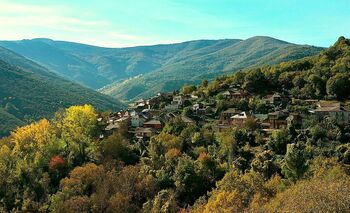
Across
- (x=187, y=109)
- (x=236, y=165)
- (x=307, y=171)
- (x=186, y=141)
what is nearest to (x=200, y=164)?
(x=236, y=165)

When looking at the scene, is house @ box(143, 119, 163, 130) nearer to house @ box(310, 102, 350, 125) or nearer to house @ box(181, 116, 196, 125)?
house @ box(181, 116, 196, 125)

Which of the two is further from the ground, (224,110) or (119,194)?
(224,110)

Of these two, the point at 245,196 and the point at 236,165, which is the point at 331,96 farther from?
the point at 245,196

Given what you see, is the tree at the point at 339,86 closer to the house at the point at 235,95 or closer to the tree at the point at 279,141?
the house at the point at 235,95

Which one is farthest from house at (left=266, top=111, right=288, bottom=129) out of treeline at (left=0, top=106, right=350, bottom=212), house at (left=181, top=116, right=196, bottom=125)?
house at (left=181, top=116, right=196, bottom=125)

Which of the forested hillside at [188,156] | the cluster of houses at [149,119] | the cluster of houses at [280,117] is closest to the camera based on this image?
the forested hillside at [188,156]

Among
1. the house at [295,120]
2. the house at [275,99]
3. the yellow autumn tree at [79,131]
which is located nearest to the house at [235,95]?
the house at [275,99]

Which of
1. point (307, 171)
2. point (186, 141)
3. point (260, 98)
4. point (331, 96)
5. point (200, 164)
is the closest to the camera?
point (307, 171)

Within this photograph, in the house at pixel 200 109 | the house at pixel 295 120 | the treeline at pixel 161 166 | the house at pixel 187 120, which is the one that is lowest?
the treeline at pixel 161 166
